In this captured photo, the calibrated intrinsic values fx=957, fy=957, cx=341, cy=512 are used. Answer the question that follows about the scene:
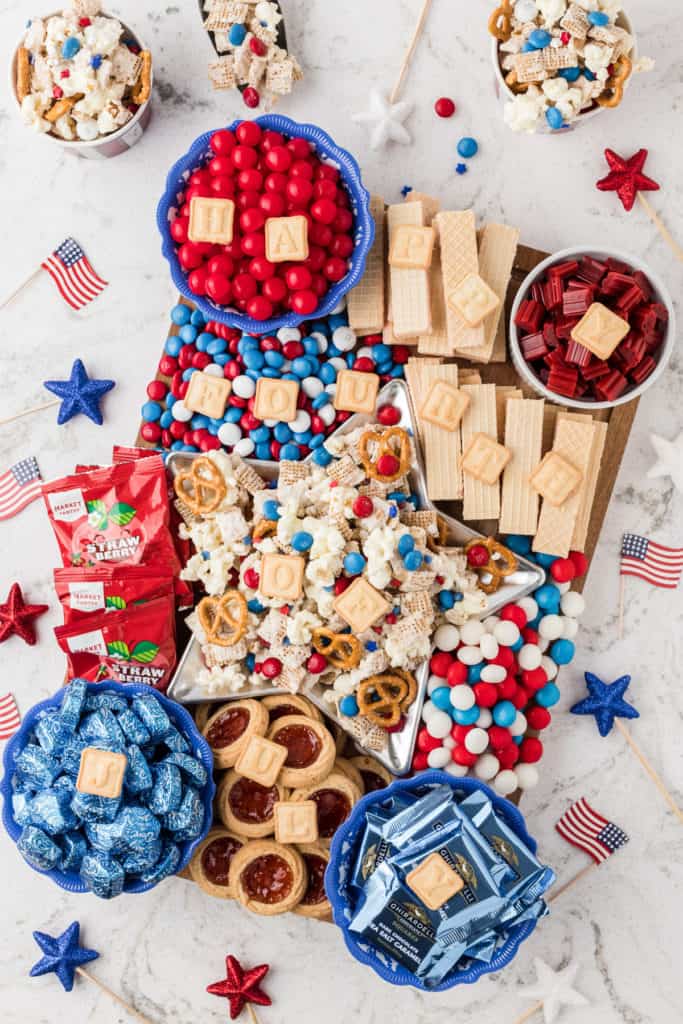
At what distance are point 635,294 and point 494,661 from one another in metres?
1.11

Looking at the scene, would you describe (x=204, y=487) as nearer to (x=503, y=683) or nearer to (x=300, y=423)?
(x=300, y=423)

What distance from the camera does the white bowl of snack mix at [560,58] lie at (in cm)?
268

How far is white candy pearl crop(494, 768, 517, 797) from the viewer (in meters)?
2.80

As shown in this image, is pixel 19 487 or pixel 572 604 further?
pixel 19 487

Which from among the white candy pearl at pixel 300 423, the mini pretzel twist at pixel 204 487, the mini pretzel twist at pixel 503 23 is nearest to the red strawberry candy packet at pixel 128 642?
the mini pretzel twist at pixel 204 487

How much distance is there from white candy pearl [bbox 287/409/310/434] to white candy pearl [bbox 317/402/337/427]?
43 millimetres

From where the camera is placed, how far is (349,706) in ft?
8.96

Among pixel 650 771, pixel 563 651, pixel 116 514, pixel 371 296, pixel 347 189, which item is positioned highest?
pixel 347 189

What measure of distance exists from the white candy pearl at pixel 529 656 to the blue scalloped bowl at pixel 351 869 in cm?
40

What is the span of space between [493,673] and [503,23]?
6.17ft

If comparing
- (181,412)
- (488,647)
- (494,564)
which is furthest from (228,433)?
(488,647)

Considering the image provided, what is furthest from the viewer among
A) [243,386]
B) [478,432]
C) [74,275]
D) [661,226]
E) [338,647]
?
[74,275]

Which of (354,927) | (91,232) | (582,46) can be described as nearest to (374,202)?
(582,46)

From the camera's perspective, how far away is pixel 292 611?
270 cm
